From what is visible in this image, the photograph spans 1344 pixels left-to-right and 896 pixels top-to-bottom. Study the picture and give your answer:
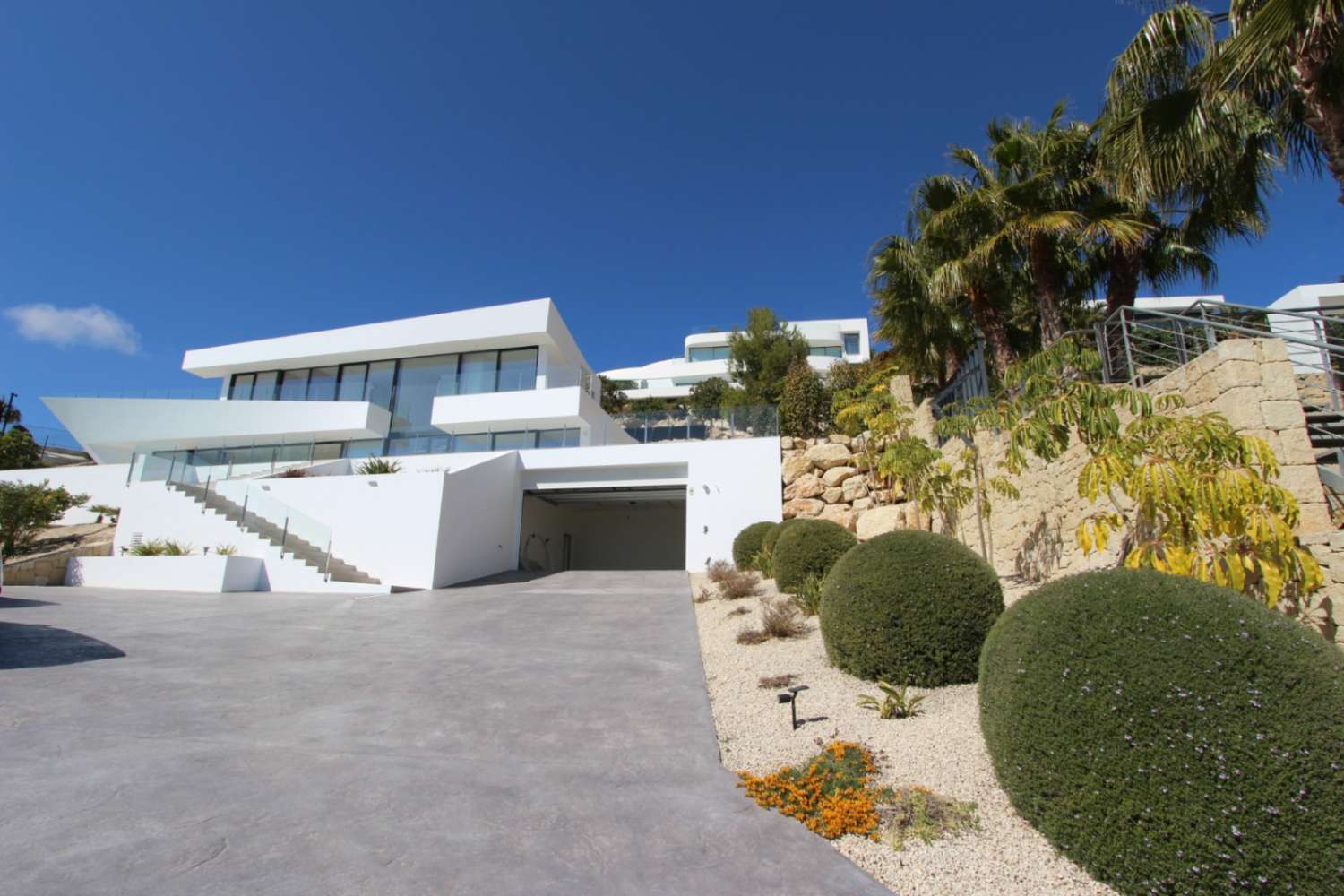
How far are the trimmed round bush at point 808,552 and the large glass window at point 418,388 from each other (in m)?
17.1

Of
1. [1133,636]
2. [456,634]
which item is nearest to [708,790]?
[1133,636]

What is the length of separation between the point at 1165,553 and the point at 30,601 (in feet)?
54.9

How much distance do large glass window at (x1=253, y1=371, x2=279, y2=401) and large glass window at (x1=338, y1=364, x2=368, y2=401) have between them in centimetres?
Answer: 360

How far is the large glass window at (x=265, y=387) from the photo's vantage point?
2625cm

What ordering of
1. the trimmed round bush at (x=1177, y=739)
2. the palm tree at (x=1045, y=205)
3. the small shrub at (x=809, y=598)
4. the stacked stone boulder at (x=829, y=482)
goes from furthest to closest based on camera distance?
1. the stacked stone boulder at (x=829, y=482)
2. the palm tree at (x=1045, y=205)
3. the small shrub at (x=809, y=598)
4. the trimmed round bush at (x=1177, y=739)

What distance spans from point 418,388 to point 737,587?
18.0 metres

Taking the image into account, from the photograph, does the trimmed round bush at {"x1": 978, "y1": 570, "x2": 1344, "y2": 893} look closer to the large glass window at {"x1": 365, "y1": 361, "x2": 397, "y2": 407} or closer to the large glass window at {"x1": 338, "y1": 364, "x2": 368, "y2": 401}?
the large glass window at {"x1": 365, "y1": 361, "x2": 397, "y2": 407}

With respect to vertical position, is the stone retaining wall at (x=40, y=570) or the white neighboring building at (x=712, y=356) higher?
the white neighboring building at (x=712, y=356)

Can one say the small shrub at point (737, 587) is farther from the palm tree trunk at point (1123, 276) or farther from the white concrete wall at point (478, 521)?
the palm tree trunk at point (1123, 276)

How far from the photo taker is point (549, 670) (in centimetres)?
636

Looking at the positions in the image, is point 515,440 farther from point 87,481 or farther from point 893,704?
point 87,481

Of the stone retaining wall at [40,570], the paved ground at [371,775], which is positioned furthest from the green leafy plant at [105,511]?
the paved ground at [371,775]

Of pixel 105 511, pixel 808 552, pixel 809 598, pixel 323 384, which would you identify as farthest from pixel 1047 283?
pixel 105 511

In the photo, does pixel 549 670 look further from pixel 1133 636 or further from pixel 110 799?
pixel 1133 636
